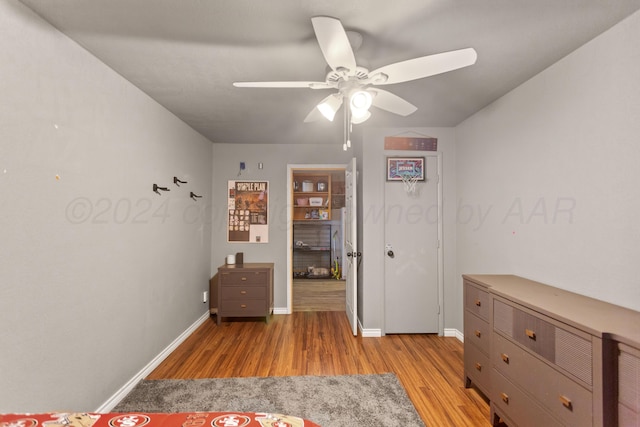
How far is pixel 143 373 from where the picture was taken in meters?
2.49

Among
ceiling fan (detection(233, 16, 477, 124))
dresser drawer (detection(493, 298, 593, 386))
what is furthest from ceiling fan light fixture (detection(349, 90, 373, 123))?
dresser drawer (detection(493, 298, 593, 386))

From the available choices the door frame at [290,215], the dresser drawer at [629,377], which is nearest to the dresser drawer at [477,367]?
the dresser drawer at [629,377]

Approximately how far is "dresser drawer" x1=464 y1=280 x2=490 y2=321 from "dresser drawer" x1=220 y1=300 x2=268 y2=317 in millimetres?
2381

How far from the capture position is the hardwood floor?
2.18 m

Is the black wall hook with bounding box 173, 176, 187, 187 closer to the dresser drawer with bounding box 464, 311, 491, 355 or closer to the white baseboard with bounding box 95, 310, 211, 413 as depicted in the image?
the white baseboard with bounding box 95, 310, 211, 413

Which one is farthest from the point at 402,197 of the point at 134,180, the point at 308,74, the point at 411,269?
the point at 134,180

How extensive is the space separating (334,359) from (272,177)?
2506mm

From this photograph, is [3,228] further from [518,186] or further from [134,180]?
[518,186]

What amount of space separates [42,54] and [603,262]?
336 cm

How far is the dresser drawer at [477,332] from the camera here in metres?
2.10

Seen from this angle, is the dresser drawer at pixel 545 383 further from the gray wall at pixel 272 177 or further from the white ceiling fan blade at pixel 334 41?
the gray wall at pixel 272 177

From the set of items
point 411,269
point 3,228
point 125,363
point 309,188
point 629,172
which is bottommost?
point 125,363

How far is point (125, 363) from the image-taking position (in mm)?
2262

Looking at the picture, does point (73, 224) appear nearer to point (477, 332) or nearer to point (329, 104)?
point (329, 104)
